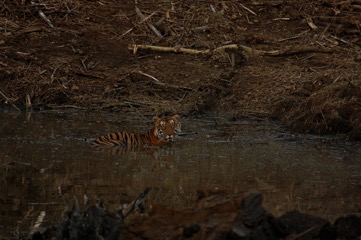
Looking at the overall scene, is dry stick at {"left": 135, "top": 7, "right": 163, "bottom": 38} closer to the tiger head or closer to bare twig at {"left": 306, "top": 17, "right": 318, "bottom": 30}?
bare twig at {"left": 306, "top": 17, "right": 318, "bottom": 30}

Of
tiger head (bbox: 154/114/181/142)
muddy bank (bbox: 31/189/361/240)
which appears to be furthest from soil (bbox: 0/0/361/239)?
muddy bank (bbox: 31/189/361/240)

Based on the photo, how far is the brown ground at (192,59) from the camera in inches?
495

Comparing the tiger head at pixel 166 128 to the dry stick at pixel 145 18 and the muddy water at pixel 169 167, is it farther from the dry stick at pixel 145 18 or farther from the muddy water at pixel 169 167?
the dry stick at pixel 145 18

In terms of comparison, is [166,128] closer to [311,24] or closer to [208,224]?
[311,24]

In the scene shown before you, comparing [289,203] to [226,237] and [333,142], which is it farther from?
[333,142]

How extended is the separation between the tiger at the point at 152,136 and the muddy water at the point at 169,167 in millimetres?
160

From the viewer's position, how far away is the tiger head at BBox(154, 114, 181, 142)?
10.7 m

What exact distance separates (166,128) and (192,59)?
3.47 meters

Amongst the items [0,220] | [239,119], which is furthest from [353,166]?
[0,220]

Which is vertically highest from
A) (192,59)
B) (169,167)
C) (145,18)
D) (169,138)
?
(169,167)

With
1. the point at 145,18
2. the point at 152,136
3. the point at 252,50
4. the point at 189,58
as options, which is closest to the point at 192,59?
A: the point at 189,58

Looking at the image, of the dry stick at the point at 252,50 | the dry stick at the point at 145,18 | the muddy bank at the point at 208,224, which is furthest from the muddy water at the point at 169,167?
the dry stick at the point at 145,18

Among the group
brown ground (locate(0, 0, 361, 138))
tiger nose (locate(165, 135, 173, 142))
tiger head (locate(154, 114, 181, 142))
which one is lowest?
brown ground (locate(0, 0, 361, 138))

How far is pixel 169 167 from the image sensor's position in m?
9.21
